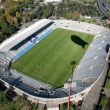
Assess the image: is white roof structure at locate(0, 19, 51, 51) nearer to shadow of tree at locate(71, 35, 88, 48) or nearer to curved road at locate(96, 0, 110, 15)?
shadow of tree at locate(71, 35, 88, 48)

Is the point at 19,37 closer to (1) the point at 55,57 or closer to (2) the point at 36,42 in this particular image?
(2) the point at 36,42

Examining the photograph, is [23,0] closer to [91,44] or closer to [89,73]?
[91,44]

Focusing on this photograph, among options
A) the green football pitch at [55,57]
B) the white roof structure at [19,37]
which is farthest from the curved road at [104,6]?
the white roof structure at [19,37]

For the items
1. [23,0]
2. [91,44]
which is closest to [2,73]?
[91,44]

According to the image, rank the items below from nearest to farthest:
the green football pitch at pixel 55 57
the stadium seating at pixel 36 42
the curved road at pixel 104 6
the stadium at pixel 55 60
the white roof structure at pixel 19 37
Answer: the stadium at pixel 55 60 → the green football pitch at pixel 55 57 → the white roof structure at pixel 19 37 → the stadium seating at pixel 36 42 → the curved road at pixel 104 6

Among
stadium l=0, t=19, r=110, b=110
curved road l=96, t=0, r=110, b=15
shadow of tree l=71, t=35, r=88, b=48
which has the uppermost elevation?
stadium l=0, t=19, r=110, b=110

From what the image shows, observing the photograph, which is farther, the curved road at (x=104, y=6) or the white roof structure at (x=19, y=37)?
the curved road at (x=104, y=6)

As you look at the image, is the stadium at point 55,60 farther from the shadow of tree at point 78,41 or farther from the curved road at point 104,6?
the curved road at point 104,6

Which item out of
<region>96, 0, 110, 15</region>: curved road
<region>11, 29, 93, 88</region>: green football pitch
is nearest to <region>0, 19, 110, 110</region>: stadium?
<region>11, 29, 93, 88</region>: green football pitch
